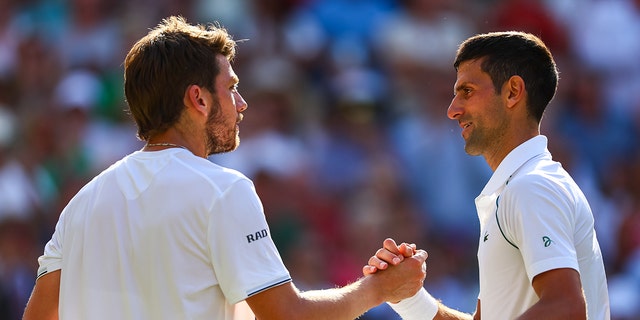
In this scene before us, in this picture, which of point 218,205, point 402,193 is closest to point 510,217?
point 218,205

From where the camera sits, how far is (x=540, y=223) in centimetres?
386

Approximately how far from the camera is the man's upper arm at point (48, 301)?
4016mm

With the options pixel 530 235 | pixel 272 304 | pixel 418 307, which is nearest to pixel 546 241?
pixel 530 235

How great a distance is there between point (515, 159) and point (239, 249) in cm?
121

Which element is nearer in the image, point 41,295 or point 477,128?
point 41,295

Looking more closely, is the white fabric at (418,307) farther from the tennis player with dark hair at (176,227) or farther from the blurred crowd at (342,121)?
the blurred crowd at (342,121)

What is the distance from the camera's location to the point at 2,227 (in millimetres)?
8594

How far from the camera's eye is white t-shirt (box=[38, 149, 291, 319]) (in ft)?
12.2

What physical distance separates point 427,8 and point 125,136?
2828mm

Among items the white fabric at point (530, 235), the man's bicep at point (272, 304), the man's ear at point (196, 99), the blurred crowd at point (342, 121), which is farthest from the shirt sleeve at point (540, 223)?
the blurred crowd at point (342, 121)

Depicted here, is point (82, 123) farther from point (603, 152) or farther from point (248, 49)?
point (603, 152)

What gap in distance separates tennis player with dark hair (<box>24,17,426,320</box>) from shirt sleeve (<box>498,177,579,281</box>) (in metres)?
0.64

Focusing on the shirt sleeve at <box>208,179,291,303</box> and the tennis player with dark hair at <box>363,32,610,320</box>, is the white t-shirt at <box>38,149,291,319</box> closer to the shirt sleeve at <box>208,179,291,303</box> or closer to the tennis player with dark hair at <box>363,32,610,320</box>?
the shirt sleeve at <box>208,179,291,303</box>

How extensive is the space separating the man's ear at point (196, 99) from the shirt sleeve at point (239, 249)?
0.37m
